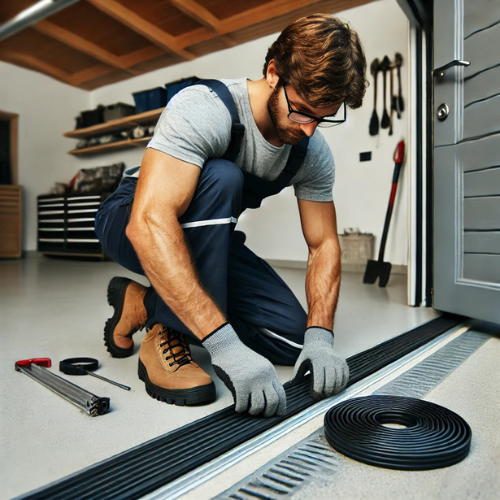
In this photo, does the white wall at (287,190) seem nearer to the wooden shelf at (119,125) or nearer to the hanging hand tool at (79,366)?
the wooden shelf at (119,125)

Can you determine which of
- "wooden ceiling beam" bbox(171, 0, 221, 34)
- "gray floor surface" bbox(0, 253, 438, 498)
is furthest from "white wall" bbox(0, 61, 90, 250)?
"gray floor surface" bbox(0, 253, 438, 498)

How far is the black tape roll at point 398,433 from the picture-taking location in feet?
2.60

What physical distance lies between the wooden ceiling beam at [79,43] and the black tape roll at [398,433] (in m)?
5.40

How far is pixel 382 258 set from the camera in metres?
3.54

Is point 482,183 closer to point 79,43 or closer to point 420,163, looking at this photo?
point 420,163

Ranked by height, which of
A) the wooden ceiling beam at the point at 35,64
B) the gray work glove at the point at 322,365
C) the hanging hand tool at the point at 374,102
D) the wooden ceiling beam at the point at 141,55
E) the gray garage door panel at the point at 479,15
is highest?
the wooden ceiling beam at the point at 35,64

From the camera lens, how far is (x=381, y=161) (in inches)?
158

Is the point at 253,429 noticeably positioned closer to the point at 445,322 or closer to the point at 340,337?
the point at 340,337

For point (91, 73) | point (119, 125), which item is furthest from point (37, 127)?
point (119, 125)

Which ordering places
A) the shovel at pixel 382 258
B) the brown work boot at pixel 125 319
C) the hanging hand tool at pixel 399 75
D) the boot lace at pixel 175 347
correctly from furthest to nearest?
the hanging hand tool at pixel 399 75, the shovel at pixel 382 258, the brown work boot at pixel 125 319, the boot lace at pixel 175 347

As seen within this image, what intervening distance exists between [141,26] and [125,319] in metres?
4.21

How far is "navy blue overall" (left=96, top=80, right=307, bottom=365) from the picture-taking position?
117 cm

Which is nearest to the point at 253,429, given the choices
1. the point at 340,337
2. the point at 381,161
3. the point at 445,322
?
the point at 340,337

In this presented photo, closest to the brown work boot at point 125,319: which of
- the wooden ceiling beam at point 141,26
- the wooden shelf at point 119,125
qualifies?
the wooden ceiling beam at point 141,26
